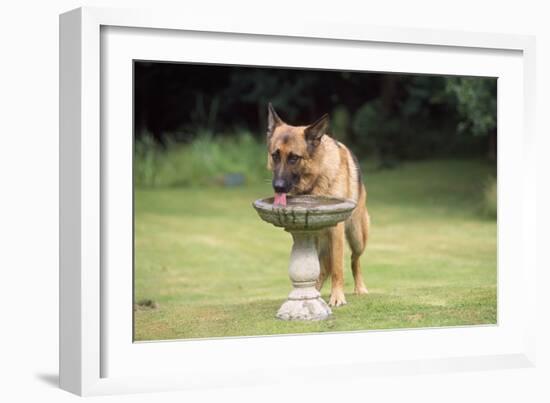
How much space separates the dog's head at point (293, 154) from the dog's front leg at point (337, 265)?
581 millimetres

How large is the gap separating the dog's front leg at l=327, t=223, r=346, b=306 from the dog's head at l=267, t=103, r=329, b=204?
0.58 meters

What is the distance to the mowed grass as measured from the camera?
8.10 meters

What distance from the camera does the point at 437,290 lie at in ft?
30.8

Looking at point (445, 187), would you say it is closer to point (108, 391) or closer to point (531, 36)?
point (531, 36)

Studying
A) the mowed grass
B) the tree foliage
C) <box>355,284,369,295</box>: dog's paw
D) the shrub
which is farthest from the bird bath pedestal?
the tree foliage

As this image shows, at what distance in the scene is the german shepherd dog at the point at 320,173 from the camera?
778 cm

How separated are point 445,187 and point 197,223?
465 centimetres

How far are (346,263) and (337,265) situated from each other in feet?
14.6

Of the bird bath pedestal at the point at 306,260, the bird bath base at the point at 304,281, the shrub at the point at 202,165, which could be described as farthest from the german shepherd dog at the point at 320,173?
the shrub at the point at 202,165

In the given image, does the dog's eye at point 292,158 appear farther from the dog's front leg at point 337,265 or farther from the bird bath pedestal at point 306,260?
the dog's front leg at point 337,265

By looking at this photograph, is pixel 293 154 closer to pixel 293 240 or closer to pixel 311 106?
pixel 293 240

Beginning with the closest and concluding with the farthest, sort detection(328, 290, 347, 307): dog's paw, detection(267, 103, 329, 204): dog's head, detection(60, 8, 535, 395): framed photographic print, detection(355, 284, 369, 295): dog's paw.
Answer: detection(60, 8, 535, 395): framed photographic print < detection(267, 103, 329, 204): dog's head < detection(328, 290, 347, 307): dog's paw < detection(355, 284, 369, 295): dog's paw

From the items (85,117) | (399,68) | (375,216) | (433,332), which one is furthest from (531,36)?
(375,216)

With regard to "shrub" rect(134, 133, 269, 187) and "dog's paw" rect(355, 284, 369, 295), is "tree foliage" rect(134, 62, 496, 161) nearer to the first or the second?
"shrub" rect(134, 133, 269, 187)
